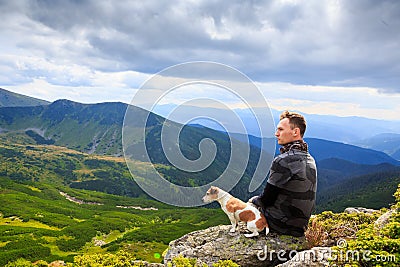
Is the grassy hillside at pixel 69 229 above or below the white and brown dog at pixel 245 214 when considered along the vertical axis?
below

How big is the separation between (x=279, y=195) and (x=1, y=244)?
69923 mm

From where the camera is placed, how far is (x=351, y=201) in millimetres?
186375

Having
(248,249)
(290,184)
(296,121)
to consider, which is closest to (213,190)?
(248,249)

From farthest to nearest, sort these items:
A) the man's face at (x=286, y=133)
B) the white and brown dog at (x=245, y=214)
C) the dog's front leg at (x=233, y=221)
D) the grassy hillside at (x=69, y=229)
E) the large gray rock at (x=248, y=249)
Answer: the grassy hillside at (x=69, y=229)
the dog's front leg at (x=233, y=221)
the white and brown dog at (x=245, y=214)
the man's face at (x=286, y=133)
the large gray rock at (x=248, y=249)

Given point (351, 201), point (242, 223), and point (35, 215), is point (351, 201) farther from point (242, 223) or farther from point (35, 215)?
point (242, 223)

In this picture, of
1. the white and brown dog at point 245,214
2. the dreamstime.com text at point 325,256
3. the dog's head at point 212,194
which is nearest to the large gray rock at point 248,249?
the dreamstime.com text at point 325,256

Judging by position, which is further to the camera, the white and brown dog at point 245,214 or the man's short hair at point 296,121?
the white and brown dog at point 245,214

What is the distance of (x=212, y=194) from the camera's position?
10836mm

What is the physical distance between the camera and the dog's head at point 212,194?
1073cm

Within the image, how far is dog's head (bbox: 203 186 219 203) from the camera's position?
10.7 meters

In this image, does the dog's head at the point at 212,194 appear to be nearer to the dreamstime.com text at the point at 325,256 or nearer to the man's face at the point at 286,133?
the dreamstime.com text at the point at 325,256

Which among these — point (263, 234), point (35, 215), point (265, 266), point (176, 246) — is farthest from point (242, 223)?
point (35, 215)

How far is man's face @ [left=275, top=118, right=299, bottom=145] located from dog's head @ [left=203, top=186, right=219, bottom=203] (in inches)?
112

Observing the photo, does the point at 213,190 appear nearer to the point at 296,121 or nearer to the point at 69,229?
the point at 296,121
